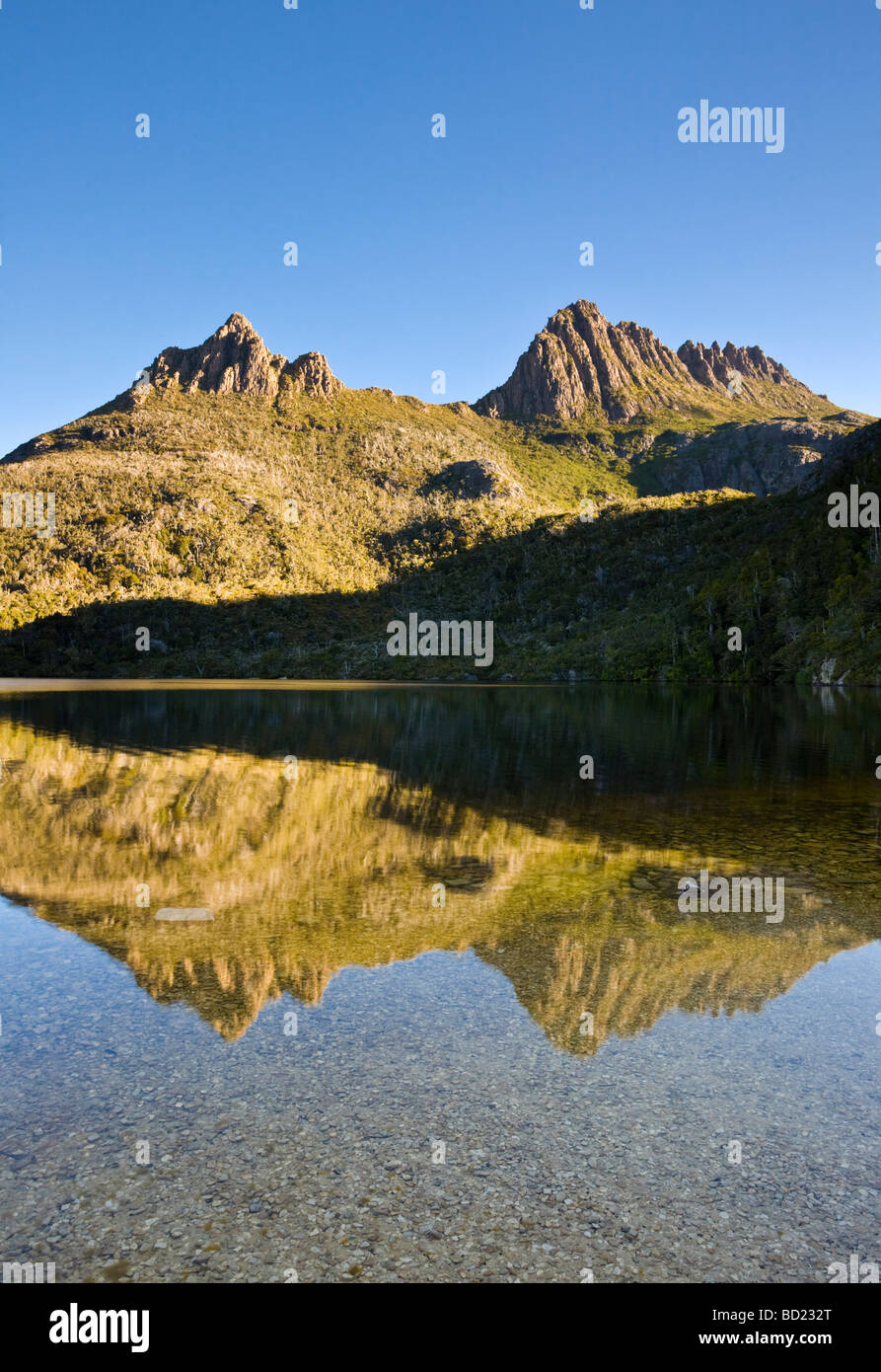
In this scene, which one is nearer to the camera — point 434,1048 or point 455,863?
point 434,1048

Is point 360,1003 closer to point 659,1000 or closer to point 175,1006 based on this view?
point 175,1006

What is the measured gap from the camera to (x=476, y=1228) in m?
4.70

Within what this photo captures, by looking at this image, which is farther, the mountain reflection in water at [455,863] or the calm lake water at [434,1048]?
the mountain reflection in water at [455,863]

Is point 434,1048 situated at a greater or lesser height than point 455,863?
lesser

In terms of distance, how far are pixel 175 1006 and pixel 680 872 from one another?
8.49 m

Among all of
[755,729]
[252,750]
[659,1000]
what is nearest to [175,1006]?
[659,1000]

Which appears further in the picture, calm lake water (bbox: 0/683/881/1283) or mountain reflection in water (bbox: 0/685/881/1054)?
mountain reflection in water (bbox: 0/685/881/1054)

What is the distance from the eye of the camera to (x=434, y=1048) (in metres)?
7.14

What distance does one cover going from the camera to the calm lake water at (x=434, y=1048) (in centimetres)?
468

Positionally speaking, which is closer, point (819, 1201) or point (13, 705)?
point (819, 1201)

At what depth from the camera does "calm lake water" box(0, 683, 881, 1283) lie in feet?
15.4
